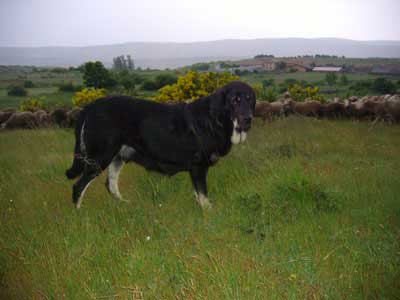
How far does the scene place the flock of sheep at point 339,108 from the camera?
11.2m

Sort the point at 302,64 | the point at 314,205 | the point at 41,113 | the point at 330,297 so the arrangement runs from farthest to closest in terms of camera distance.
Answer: the point at 302,64 < the point at 41,113 < the point at 314,205 < the point at 330,297

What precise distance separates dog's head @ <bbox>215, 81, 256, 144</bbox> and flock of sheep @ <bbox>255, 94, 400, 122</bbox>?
6932 millimetres

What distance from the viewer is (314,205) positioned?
14.6ft

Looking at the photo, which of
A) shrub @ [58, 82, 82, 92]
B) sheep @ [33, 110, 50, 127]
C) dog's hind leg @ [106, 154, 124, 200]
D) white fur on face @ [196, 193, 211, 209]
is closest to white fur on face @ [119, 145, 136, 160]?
dog's hind leg @ [106, 154, 124, 200]

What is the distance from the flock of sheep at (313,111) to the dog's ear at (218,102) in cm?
689

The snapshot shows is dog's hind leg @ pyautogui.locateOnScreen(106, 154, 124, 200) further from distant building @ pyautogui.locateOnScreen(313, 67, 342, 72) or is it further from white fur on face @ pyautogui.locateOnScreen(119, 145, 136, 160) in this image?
distant building @ pyautogui.locateOnScreen(313, 67, 342, 72)

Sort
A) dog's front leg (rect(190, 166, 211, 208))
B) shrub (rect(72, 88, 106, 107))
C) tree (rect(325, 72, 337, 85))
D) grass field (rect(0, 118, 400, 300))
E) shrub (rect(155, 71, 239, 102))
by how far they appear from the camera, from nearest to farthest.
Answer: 1. grass field (rect(0, 118, 400, 300))
2. dog's front leg (rect(190, 166, 211, 208))
3. shrub (rect(155, 71, 239, 102))
4. shrub (rect(72, 88, 106, 107))
5. tree (rect(325, 72, 337, 85))

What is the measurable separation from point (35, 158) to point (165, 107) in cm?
419

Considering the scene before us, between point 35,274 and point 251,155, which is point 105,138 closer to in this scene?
→ point 35,274

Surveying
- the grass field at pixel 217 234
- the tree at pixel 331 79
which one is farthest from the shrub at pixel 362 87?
the grass field at pixel 217 234

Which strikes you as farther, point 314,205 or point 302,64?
point 302,64

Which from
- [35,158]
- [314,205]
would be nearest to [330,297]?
[314,205]

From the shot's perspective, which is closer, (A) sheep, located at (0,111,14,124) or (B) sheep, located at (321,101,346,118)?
(B) sheep, located at (321,101,346,118)

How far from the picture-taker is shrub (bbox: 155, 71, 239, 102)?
12672 millimetres
